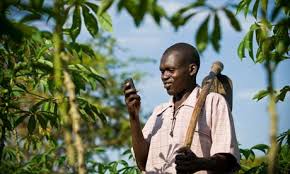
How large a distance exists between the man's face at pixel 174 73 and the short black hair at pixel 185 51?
0.08 feet

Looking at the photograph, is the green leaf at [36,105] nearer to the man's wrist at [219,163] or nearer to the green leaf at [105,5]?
the man's wrist at [219,163]

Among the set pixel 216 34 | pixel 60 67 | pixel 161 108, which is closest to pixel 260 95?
Answer: pixel 161 108

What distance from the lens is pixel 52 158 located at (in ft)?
16.6

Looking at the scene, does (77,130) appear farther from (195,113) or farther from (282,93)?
(282,93)

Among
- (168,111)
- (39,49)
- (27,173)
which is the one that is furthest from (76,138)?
(27,173)

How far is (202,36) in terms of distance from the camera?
1.71 metres

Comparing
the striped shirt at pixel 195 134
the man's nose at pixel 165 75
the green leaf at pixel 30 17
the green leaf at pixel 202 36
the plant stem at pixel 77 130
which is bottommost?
the striped shirt at pixel 195 134

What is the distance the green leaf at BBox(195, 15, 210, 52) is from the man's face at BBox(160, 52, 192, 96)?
1197 mm

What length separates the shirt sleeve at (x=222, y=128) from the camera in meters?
2.75

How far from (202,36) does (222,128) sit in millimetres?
1165

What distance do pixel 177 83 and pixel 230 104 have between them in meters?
0.29

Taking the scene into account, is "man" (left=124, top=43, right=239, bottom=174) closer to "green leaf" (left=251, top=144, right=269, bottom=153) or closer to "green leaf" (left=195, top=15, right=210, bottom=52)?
"green leaf" (left=195, top=15, right=210, bottom=52)

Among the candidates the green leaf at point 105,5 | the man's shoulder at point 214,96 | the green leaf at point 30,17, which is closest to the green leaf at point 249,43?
the man's shoulder at point 214,96

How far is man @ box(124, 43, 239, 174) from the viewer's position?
2.74m
